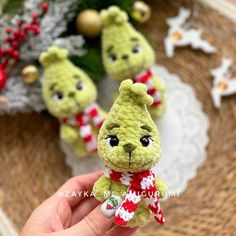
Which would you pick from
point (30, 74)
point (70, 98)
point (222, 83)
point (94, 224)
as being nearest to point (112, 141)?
point (94, 224)

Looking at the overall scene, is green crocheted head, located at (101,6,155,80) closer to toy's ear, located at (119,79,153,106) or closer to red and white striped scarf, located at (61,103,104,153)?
red and white striped scarf, located at (61,103,104,153)

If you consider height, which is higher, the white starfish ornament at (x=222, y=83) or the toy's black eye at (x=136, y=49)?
the toy's black eye at (x=136, y=49)

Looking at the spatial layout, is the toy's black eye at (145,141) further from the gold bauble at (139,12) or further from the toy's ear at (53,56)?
the gold bauble at (139,12)

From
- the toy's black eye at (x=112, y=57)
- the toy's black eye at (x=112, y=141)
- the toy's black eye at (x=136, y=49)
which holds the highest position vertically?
the toy's black eye at (x=112, y=141)

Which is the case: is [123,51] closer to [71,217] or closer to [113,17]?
[113,17]

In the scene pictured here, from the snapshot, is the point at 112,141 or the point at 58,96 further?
the point at 58,96

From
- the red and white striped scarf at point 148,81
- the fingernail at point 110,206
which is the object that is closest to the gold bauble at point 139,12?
the red and white striped scarf at point 148,81
